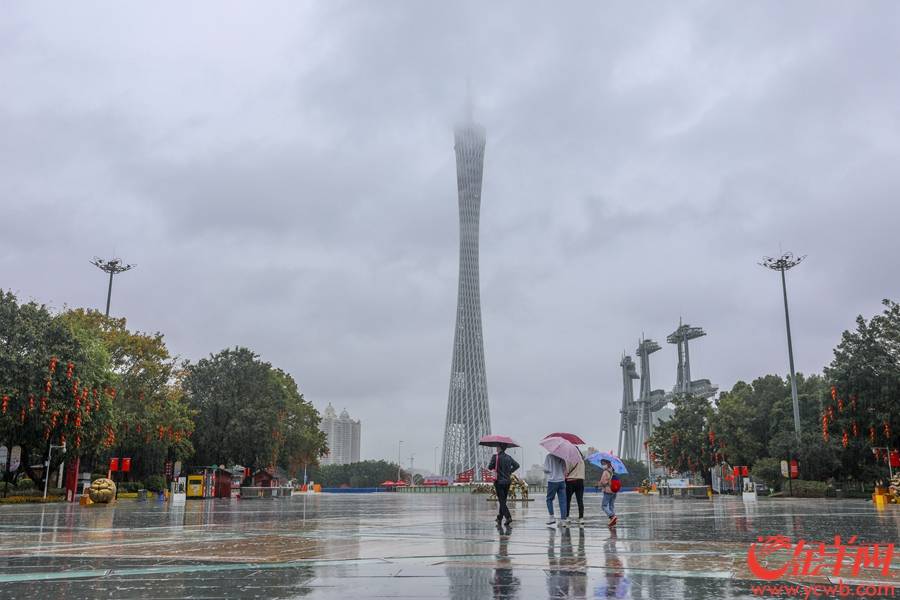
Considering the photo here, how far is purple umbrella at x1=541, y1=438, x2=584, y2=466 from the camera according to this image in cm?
1362

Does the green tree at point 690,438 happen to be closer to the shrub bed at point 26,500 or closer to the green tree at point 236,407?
the green tree at point 236,407

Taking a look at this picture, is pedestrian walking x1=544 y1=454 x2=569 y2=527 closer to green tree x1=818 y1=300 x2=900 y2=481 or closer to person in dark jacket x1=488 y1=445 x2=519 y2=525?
person in dark jacket x1=488 y1=445 x2=519 y2=525

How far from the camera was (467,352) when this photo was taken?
97250 mm

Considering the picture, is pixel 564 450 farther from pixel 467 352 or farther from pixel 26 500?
pixel 467 352

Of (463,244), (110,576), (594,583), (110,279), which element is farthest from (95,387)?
(463,244)

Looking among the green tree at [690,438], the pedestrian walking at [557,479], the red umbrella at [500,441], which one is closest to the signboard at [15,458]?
the red umbrella at [500,441]

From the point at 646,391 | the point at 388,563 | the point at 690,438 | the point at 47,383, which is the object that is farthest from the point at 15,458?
the point at 646,391

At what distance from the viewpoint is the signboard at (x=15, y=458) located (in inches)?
1318

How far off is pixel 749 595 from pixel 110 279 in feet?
165

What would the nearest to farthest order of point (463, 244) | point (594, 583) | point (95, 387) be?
point (594, 583), point (95, 387), point (463, 244)

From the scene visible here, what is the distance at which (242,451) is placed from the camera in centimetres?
5128

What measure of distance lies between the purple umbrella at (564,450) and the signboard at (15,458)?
29.6 metres

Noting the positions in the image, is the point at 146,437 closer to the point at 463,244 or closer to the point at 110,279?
the point at 110,279

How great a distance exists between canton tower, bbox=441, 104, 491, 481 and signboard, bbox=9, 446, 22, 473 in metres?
66.1
